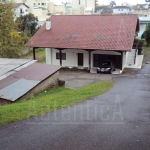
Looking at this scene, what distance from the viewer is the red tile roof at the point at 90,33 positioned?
82.9ft

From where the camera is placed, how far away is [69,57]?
27766 millimetres

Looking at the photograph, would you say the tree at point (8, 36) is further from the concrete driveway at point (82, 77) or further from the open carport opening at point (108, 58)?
the open carport opening at point (108, 58)

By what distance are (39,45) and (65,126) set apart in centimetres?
2042

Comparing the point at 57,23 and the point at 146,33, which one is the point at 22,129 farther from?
the point at 146,33

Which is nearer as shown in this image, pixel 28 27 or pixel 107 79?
pixel 107 79

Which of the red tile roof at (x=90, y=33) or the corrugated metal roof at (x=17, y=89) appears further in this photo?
the red tile roof at (x=90, y=33)

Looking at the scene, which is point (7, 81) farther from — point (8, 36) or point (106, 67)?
point (8, 36)

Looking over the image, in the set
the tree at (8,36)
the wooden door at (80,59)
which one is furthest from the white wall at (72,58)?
the tree at (8,36)

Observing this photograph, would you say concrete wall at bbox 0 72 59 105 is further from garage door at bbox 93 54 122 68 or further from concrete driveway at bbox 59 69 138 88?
garage door at bbox 93 54 122 68

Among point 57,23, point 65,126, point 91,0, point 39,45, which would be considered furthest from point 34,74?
point 91,0

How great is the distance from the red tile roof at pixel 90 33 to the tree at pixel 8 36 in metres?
2.61

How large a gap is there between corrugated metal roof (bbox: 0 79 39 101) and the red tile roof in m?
11.6

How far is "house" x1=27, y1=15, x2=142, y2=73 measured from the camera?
2538 cm

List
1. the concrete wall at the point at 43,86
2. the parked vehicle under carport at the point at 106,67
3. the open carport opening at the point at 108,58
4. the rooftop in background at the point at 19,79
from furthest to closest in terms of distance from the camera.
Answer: the open carport opening at the point at 108,58 → the parked vehicle under carport at the point at 106,67 → the concrete wall at the point at 43,86 → the rooftop in background at the point at 19,79
